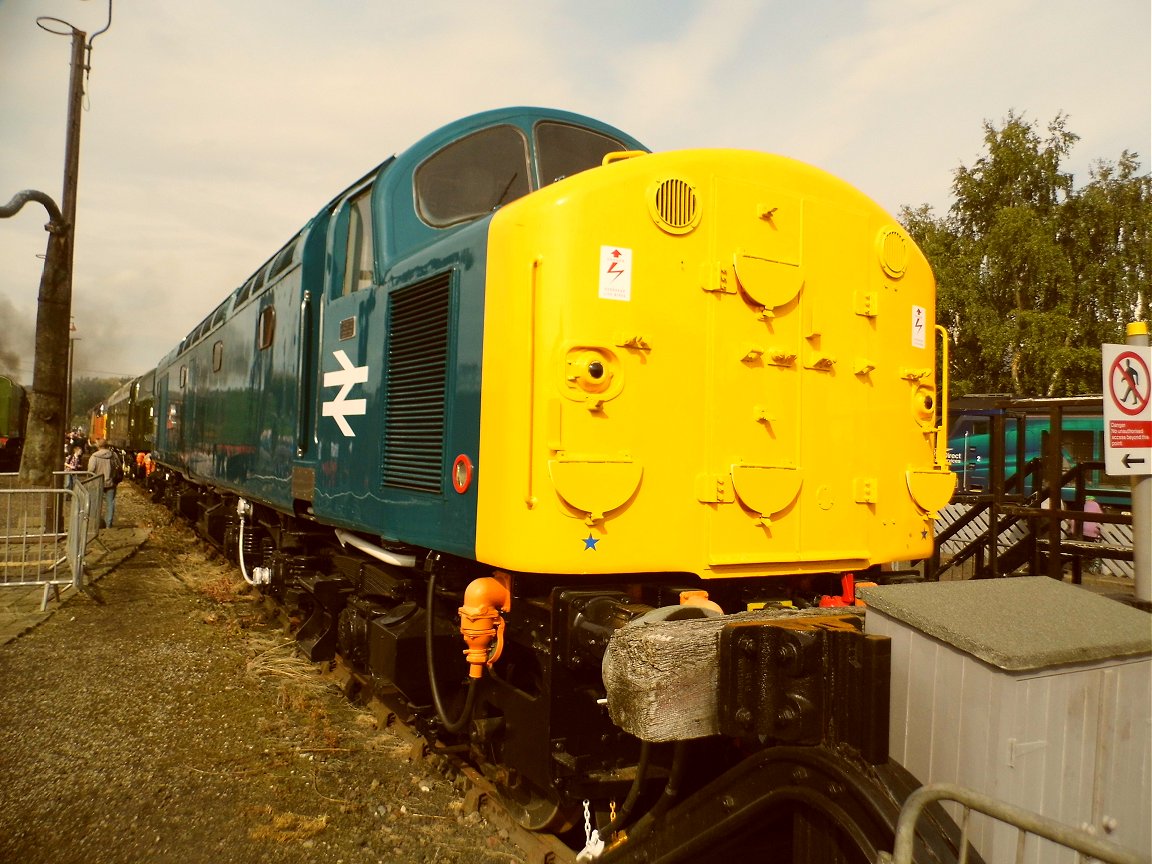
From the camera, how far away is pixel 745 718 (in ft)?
7.73

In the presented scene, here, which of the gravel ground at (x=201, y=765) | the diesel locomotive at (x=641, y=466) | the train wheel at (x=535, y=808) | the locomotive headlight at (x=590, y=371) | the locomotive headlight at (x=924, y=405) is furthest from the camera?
the locomotive headlight at (x=924, y=405)

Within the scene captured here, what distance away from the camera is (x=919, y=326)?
13.5 ft

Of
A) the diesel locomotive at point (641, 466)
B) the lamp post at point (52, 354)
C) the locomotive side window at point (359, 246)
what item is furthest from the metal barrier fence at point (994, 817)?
the lamp post at point (52, 354)

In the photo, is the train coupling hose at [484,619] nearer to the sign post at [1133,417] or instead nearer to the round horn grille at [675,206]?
the round horn grille at [675,206]

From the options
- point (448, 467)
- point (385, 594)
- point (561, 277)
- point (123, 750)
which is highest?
point (561, 277)

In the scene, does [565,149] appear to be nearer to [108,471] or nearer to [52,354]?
[52,354]

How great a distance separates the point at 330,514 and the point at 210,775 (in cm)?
156

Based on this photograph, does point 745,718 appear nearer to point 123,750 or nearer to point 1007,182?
point 123,750

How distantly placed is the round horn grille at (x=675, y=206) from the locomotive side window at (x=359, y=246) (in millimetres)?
2051

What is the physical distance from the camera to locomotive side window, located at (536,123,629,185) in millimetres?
4688

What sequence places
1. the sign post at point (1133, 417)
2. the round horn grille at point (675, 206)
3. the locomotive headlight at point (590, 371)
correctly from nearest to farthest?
the locomotive headlight at point (590, 371) → the round horn grille at point (675, 206) → the sign post at point (1133, 417)

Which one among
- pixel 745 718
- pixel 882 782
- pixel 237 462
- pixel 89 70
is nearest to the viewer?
pixel 882 782

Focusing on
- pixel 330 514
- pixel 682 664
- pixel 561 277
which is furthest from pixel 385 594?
pixel 682 664

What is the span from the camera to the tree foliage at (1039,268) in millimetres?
24031
